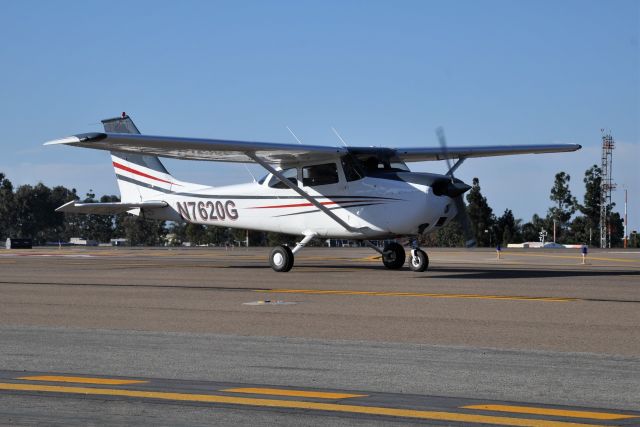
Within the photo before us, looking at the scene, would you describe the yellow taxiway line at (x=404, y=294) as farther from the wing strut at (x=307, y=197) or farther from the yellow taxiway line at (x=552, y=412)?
the yellow taxiway line at (x=552, y=412)

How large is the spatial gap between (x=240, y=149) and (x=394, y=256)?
17.7ft

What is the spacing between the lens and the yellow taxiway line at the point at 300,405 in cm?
647

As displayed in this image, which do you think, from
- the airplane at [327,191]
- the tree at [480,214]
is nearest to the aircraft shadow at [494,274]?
the airplane at [327,191]

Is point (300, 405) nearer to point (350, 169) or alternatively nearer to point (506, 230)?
point (350, 169)

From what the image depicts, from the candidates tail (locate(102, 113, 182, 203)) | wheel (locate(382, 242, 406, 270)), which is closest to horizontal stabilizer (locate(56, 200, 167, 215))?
tail (locate(102, 113, 182, 203))

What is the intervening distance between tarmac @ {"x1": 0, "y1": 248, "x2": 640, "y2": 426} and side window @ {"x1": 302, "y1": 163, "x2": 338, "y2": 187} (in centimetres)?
712

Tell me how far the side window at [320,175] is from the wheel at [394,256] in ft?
9.07

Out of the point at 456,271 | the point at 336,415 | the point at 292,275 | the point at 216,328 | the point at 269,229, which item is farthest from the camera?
the point at 269,229

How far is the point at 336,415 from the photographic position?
6.67 m

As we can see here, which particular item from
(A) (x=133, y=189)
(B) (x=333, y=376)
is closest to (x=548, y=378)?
(B) (x=333, y=376)

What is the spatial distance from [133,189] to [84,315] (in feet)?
62.9

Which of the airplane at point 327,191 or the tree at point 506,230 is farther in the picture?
the tree at point 506,230

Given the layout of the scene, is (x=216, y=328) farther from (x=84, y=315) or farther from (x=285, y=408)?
(x=285, y=408)

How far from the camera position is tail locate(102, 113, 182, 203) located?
31.5 m
